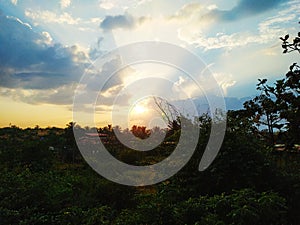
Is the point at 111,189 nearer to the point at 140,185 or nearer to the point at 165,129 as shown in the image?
the point at 140,185

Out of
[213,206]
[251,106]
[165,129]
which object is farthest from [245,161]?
[251,106]

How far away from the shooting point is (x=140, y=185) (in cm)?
1031

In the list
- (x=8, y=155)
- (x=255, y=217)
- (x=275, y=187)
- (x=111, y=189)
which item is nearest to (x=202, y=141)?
(x=275, y=187)

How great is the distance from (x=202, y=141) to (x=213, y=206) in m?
3.45

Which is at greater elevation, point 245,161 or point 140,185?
point 245,161

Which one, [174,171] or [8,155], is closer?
[174,171]

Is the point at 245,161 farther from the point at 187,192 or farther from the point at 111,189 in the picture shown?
the point at 111,189

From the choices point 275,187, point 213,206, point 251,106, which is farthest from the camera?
point 251,106

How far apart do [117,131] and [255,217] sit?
21136 mm

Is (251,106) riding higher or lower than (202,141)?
higher

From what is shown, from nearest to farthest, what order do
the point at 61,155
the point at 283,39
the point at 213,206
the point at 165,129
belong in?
the point at 213,206 < the point at 283,39 < the point at 165,129 < the point at 61,155

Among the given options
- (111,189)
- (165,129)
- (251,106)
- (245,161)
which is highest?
(251,106)

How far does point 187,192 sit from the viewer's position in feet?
29.0

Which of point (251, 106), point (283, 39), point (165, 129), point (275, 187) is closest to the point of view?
point (275, 187)
